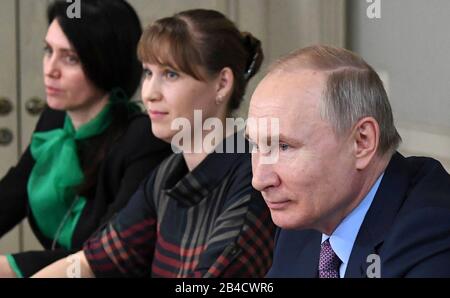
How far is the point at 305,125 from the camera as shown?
1.33 m

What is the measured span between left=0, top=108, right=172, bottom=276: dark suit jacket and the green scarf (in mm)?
21

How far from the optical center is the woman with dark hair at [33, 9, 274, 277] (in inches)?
72.0

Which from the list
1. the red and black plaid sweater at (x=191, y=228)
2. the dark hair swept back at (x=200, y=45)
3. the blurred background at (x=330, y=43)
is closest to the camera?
the red and black plaid sweater at (x=191, y=228)

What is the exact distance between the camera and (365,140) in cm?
134

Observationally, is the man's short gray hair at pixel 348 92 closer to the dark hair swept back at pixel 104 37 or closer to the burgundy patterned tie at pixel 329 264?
the burgundy patterned tie at pixel 329 264

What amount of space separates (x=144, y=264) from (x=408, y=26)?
90 cm

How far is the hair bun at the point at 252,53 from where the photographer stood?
77.6 inches

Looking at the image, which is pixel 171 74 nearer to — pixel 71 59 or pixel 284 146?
pixel 71 59

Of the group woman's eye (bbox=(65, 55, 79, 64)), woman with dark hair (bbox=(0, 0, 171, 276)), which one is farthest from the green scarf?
woman's eye (bbox=(65, 55, 79, 64))

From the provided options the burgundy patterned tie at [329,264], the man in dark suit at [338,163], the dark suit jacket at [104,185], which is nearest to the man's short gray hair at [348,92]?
the man in dark suit at [338,163]

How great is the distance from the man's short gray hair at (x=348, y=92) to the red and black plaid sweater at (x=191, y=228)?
0.47 m

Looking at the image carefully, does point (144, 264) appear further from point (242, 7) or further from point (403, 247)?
point (242, 7)

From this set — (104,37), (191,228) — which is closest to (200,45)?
(191,228)

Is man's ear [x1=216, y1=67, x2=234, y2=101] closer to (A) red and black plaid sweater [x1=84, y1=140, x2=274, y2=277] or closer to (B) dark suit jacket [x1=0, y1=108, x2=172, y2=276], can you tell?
(A) red and black plaid sweater [x1=84, y1=140, x2=274, y2=277]
